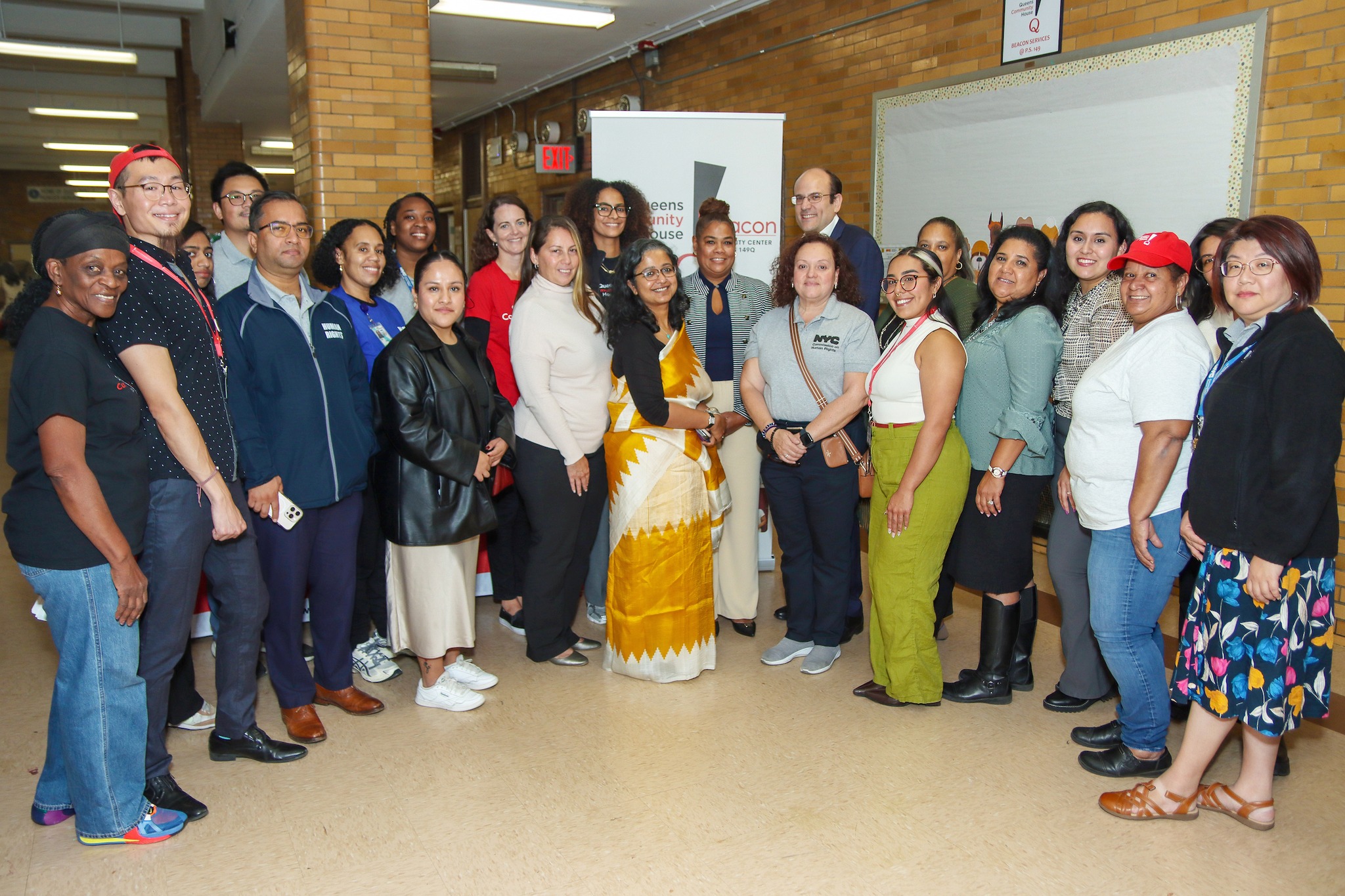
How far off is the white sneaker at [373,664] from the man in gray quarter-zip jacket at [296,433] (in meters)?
0.39

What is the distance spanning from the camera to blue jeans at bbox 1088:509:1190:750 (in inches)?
103

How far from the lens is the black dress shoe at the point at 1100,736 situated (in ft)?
9.69

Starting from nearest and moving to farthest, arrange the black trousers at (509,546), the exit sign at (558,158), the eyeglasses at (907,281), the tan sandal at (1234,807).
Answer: the tan sandal at (1234,807)
the eyeglasses at (907,281)
the black trousers at (509,546)
the exit sign at (558,158)

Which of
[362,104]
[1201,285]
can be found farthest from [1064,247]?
[362,104]

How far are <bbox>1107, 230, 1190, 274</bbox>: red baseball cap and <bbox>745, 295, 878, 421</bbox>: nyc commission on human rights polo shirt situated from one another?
983 mm

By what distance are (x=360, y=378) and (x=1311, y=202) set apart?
4.01 m

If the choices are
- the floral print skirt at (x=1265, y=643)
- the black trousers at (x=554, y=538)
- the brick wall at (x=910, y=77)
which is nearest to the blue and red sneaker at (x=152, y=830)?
the black trousers at (x=554, y=538)

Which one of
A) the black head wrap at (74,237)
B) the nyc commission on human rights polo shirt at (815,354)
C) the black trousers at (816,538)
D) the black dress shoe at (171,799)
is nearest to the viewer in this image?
the black head wrap at (74,237)

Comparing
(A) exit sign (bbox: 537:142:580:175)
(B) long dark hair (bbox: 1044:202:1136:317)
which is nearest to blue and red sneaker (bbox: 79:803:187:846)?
(B) long dark hair (bbox: 1044:202:1136:317)

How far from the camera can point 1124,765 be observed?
2781 millimetres

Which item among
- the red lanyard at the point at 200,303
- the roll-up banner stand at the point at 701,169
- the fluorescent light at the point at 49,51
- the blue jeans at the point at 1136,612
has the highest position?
the fluorescent light at the point at 49,51

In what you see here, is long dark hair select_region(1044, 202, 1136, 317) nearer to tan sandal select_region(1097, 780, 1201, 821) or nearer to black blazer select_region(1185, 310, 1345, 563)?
black blazer select_region(1185, 310, 1345, 563)

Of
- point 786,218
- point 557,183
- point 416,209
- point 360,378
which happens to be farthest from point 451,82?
point 360,378

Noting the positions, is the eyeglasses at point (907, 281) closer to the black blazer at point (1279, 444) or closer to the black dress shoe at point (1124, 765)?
the black blazer at point (1279, 444)
